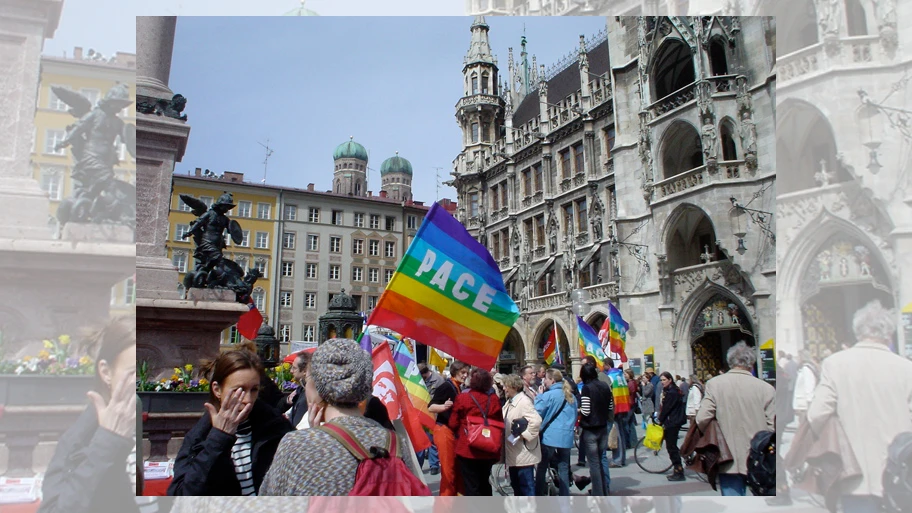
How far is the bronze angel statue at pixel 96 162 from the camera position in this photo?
630cm

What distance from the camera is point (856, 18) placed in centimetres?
752

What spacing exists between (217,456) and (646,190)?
1622 centimetres

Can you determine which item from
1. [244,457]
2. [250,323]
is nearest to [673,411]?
[250,323]

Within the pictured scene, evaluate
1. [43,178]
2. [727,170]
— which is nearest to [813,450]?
[43,178]

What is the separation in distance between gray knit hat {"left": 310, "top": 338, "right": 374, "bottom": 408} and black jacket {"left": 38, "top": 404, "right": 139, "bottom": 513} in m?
2.19

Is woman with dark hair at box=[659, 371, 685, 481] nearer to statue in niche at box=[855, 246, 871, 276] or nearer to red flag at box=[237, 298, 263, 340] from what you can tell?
statue in niche at box=[855, 246, 871, 276]

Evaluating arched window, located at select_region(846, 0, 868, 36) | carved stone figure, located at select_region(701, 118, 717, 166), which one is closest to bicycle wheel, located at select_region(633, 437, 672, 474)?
arched window, located at select_region(846, 0, 868, 36)

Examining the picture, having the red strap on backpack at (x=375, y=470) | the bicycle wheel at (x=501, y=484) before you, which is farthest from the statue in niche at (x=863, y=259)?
the red strap on backpack at (x=375, y=470)

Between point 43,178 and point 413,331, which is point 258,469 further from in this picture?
point 43,178

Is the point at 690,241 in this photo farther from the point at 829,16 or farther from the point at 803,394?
the point at 803,394

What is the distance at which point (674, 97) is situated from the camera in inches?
655

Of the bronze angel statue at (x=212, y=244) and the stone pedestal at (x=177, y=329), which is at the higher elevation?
the bronze angel statue at (x=212, y=244)

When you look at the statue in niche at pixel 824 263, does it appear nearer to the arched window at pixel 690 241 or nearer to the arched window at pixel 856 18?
the arched window at pixel 856 18

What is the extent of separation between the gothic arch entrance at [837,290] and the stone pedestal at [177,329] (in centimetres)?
620
